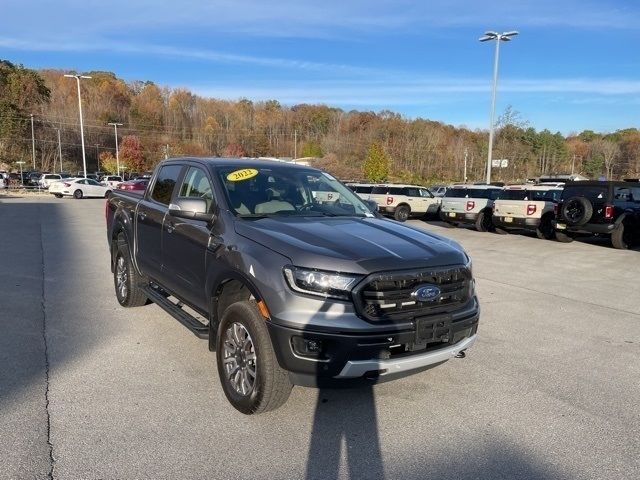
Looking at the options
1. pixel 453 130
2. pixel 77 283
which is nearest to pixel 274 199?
pixel 77 283

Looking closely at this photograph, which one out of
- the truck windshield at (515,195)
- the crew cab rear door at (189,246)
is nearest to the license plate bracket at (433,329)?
the crew cab rear door at (189,246)

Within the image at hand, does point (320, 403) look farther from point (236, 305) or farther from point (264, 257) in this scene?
point (264, 257)

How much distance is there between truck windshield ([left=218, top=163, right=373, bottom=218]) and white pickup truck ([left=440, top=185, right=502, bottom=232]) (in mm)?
13827

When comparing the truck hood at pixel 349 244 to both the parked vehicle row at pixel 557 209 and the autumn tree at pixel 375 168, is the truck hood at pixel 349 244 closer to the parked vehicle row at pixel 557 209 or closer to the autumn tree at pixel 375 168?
the parked vehicle row at pixel 557 209

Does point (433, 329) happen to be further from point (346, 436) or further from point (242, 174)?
point (242, 174)

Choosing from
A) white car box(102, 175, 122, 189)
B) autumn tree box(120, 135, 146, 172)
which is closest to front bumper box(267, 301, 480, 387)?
white car box(102, 175, 122, 189)

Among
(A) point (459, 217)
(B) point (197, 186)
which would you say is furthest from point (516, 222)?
(B) point (197, 186)

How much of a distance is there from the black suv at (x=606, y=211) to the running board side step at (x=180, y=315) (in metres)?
11.8

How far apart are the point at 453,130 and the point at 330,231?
120 meters

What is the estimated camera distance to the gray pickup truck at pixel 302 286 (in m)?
3.26

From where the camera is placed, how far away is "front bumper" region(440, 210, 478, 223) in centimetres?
1818

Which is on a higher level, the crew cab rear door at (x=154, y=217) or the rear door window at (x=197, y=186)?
the rear door window at (x=197, y=186)

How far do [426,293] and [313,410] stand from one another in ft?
4.08

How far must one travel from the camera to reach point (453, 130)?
116938 millimetres
